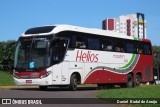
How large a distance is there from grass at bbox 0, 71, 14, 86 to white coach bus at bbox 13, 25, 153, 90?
8.81 m

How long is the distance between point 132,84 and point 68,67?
8.44 meters

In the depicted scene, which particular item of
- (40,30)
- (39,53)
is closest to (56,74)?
(39,53)

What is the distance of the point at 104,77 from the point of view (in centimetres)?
2708

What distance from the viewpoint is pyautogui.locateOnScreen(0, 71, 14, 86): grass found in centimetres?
3371

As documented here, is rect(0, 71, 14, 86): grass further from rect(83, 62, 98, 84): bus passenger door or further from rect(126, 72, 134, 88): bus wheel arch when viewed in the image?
rect(83, 62, 98, 84): bus passenger door

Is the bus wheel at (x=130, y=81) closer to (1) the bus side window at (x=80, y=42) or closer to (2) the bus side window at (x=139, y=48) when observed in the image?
(2) the bus side window at (x=139, y=48)

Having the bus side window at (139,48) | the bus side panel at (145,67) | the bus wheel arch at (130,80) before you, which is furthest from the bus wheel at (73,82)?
the bus side window at (139,48)

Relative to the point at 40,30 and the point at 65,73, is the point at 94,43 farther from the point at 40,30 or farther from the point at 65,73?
the point at 40,30

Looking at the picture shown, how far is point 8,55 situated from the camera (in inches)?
1572

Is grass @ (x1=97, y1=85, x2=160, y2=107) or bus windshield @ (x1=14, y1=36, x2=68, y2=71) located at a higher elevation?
bus windshield @ (x1=14, y1=36, x2=68, y2=71)

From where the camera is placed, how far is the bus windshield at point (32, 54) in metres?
22.3

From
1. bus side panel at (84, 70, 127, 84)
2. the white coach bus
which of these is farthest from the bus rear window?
bus side panel at (84, 70, 127, 84)

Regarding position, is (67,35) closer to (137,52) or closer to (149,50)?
(137,52)

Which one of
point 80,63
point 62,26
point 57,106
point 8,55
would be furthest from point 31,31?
point 8,55
